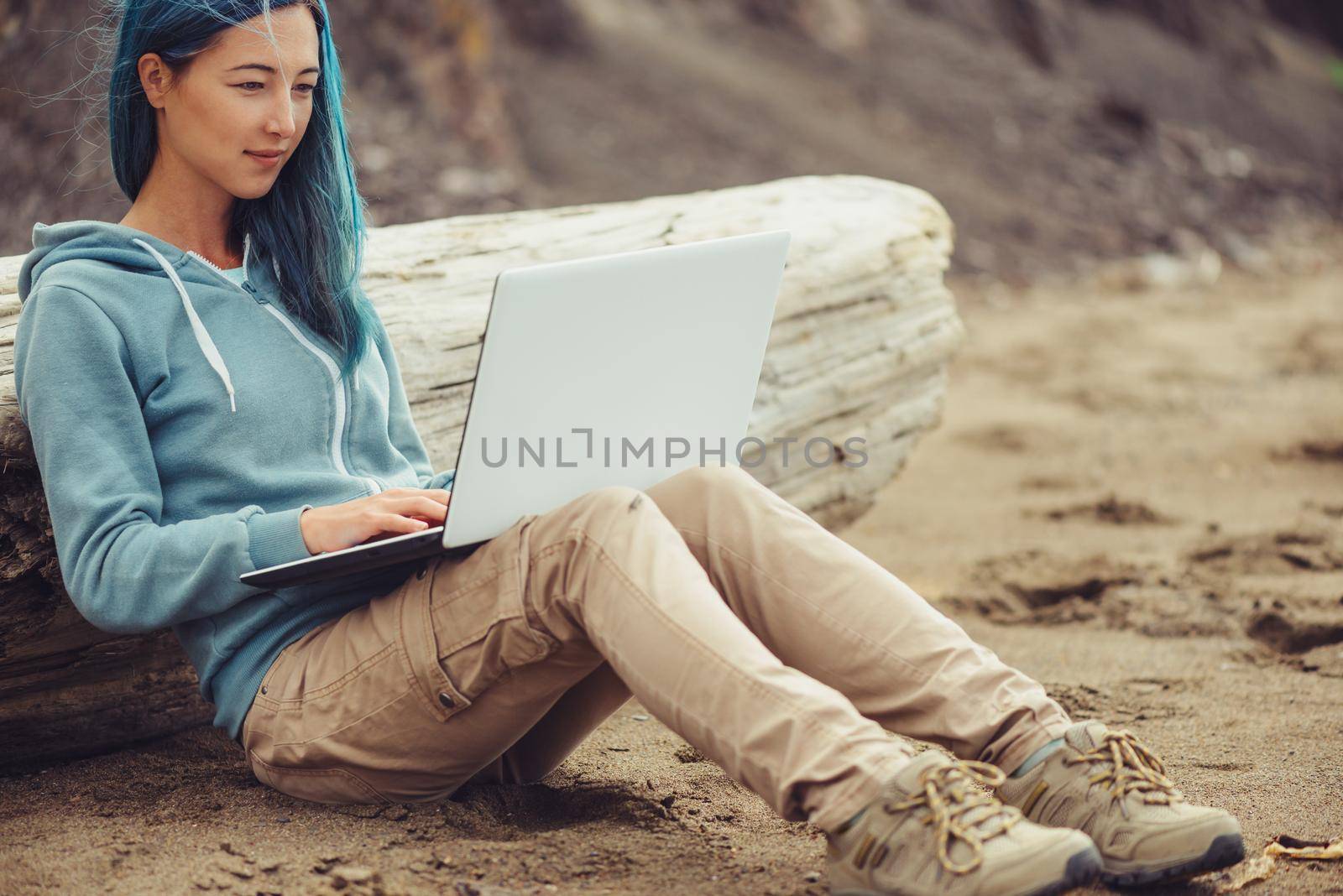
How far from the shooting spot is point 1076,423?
511cm

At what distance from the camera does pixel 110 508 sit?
1.73 metres

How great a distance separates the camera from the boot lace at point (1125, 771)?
1738mm

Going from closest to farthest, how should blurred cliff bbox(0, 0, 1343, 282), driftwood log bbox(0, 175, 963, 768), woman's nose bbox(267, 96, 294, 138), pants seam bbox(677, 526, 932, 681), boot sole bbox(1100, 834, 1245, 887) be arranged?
boot sole bbox(1100, 834, 1245, 887) → pants seam bbox(677, 526, 932, 681) → woman's nose bbox(267, 96, 294, 138) → driftwood log bbox(0, 175, 963, 768) → blurred cliff bbox(0, 0, 1343, 282)

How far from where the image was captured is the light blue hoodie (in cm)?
174

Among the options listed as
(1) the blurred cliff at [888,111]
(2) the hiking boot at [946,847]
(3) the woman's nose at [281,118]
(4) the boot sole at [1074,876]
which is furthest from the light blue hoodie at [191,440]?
(1) the blurred cliff at [888,111]

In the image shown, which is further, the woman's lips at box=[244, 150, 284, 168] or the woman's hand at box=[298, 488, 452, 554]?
the woman's lips at box=[244, 150, 284, 168]

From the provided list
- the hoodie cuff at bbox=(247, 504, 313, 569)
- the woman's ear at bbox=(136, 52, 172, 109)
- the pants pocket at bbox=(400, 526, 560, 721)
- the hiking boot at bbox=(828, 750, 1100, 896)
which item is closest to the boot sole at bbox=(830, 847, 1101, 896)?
the hiking boot at bbox=(828, 750, 1100, 896)

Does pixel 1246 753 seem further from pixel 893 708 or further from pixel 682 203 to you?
pixel 682 203

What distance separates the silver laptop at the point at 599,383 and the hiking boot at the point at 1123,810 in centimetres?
68

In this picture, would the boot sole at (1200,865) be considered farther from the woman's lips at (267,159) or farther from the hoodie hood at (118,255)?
the woman's lips at (267,159)

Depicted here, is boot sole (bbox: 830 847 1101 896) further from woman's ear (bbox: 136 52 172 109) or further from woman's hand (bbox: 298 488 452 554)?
woman's ear (bbox: 136 52 172 109)

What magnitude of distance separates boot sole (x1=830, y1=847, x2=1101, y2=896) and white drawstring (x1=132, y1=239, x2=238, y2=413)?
113cm

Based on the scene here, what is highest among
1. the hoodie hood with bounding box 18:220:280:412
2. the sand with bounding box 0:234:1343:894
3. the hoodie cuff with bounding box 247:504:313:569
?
the hoodie hood with bounding box 18:220:280:412

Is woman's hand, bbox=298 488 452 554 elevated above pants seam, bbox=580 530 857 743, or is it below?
above
